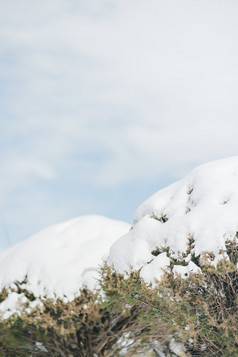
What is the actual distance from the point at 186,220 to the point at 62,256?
5.48 meters

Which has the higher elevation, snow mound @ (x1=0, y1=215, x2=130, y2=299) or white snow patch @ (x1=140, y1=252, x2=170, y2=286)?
snow mound @ (x1=0, y1=215, x2=130, y2=299)

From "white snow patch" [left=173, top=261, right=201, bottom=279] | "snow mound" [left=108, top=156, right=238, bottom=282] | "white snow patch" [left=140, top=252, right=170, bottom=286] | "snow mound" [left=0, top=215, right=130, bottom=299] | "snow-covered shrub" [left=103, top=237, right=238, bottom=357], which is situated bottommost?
"snow-covered shrub" [left=103, top=237, right=238, bottom=357]

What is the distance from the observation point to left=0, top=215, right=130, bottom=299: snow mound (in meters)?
10.4

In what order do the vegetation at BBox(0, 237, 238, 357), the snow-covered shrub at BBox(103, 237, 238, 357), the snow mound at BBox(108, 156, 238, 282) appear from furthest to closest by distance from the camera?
1. the snow mound at BBox(108, 156, 238, 282)
2. the snow-covered shrub at BBox(103, 237, 238, 357)
3. the vegetation at BBox(0, 237, 238, 357)

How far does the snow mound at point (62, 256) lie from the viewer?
10.4 meters

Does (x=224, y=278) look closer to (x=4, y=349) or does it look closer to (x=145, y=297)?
(x=145, y=297)

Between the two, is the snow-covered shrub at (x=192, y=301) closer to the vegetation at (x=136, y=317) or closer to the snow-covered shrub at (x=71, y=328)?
the vegetation at (x=136, y=317)

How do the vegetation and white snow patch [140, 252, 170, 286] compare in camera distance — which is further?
white snow patch [140, 252, 170, 286]

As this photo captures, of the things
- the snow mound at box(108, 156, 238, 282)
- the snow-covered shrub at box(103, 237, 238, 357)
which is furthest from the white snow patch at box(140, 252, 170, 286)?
the snow-covered shrub at box(103, 237, 238, 357)

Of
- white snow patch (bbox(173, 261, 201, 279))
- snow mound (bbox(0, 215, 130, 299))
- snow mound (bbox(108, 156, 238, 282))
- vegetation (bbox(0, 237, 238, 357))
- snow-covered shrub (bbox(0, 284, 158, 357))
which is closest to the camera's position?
snow-covered shrub (bbox(0, 284, 158, 357))

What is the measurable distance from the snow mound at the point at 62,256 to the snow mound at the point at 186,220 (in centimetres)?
297

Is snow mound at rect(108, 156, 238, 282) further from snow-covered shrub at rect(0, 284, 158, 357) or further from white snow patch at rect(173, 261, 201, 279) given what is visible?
snow-covered shrub at rect(0, 284, 158, 357)

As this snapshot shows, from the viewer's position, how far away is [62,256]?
1168 cm

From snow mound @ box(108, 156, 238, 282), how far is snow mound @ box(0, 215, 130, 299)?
2965mm
